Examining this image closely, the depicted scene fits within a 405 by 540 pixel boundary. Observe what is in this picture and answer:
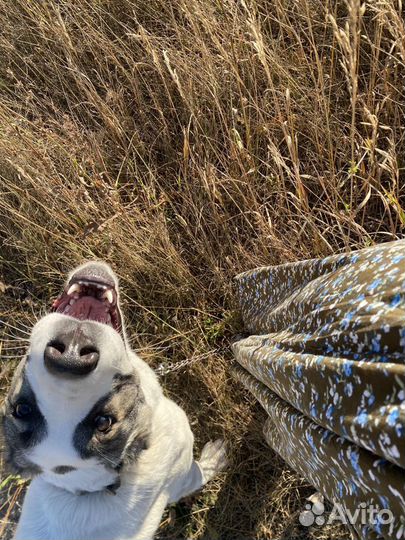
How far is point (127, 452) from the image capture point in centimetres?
161

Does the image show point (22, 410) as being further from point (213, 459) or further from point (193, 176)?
point (193, 176)

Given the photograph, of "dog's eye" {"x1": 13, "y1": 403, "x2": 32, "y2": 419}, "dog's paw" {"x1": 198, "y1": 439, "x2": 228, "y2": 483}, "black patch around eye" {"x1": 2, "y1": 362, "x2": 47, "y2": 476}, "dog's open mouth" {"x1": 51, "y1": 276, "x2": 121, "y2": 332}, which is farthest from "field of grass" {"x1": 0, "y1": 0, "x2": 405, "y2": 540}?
"dog's eye" {"x1": 13, "y1": 403, "x2": 32, "y2": 419}

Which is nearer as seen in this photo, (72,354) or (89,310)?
(72,354)

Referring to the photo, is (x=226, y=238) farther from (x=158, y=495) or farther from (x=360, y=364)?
(x=360, y=364)

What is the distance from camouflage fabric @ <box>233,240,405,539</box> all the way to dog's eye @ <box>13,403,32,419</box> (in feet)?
2.63

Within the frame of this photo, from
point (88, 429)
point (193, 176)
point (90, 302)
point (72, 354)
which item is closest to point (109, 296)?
point (90, 302)

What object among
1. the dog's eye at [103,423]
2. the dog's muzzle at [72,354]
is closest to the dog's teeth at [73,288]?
the dog's muzzle at [72,354]

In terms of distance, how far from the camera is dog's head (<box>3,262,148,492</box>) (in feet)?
4.73

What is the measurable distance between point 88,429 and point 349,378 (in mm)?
888

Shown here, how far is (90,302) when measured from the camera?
185cm

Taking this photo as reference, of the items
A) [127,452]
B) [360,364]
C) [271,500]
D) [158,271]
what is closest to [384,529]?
[360,364]

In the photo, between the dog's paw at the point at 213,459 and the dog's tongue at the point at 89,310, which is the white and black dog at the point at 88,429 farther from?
the dog's paw at the point at 213,459

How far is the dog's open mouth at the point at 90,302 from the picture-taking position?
177 centimetres

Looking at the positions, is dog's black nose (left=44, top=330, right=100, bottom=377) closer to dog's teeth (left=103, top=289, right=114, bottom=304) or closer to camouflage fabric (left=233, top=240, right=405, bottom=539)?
dog's teeth (left=103, top=289, right=114, bottom=304)
